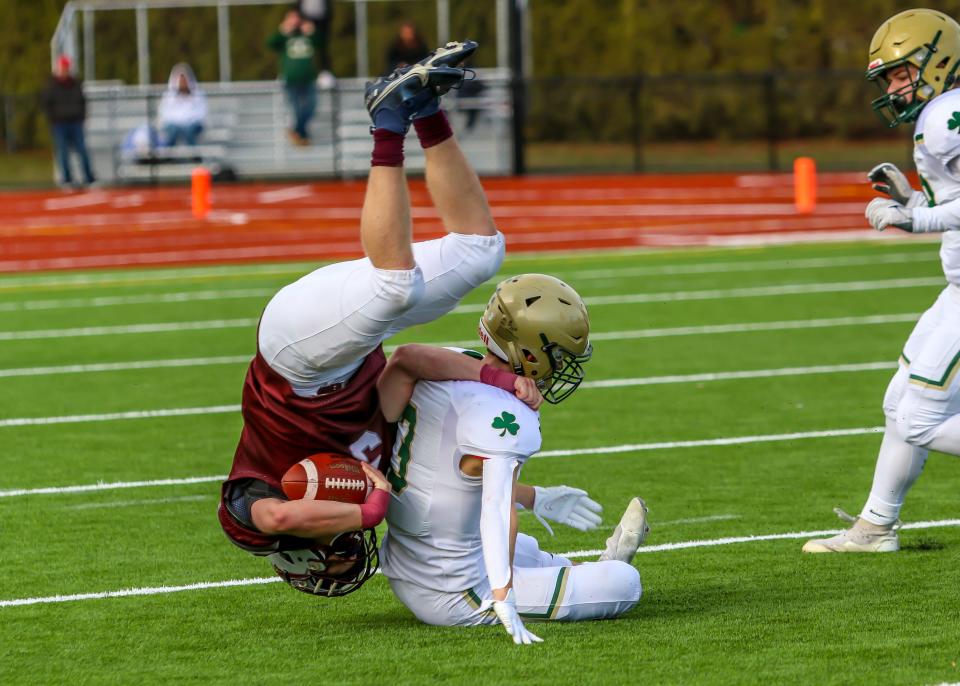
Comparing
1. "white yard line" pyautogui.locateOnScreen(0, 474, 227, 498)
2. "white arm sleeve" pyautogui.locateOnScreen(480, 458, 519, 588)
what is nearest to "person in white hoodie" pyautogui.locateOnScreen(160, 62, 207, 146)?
"white yard line" pyautogui.locateOnScreen(0, 474, 227, 498)

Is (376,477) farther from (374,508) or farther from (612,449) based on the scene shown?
(612,449)

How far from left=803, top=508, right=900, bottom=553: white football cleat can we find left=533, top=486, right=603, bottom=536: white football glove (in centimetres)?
131

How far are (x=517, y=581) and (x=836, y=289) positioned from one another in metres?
9.94

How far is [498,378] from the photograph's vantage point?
219 inches

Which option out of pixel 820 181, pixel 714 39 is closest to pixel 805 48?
pixel 714 39

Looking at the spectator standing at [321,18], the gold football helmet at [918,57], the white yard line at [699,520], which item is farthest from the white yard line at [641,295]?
the spectator standing at [321,18]

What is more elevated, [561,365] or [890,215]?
[890,215]

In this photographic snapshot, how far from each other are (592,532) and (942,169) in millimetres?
1989

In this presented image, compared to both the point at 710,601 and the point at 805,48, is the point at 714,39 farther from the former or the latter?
the point at 710,601

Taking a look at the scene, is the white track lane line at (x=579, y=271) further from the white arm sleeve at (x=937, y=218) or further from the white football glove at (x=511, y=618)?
the white football glove at (x=511, y=618)

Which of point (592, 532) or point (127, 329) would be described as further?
point (127, 329)

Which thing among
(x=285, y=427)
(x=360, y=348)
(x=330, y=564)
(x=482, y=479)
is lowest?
(x=330, y=564)

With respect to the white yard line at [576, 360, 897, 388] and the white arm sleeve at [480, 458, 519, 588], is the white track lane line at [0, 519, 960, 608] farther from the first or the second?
the white yard line at [576, 360, 897, 388]

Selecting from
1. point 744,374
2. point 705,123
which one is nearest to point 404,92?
point 744,374
